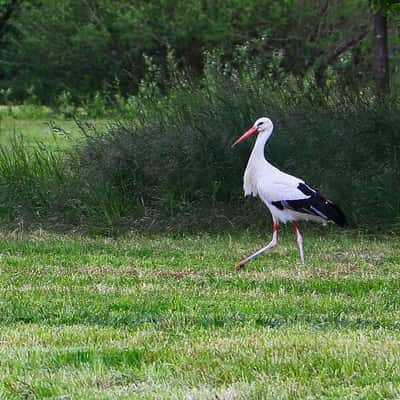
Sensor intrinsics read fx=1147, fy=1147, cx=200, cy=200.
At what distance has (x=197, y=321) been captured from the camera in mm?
7004

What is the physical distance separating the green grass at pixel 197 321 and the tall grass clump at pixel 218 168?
1.06 metres

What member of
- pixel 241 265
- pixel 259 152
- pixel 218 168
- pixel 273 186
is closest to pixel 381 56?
pixel 218 168

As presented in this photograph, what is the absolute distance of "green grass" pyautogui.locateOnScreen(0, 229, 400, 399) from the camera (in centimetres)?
542

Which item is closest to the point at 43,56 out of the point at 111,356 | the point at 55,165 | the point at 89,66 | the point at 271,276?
the point at 89,66

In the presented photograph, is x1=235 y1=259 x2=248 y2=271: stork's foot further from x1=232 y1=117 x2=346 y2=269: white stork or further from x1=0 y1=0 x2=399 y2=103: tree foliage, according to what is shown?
x1=0 y1=0 x2=399 y2=103: tree foliage

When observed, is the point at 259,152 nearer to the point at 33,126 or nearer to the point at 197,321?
the point at 197,321

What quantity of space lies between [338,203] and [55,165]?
131 inches

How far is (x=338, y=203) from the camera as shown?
1212 centimetres

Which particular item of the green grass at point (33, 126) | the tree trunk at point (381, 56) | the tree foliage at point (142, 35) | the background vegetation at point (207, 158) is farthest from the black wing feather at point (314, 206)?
the tree foliage at point (142, 35)

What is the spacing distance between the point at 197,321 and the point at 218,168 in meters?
5.71

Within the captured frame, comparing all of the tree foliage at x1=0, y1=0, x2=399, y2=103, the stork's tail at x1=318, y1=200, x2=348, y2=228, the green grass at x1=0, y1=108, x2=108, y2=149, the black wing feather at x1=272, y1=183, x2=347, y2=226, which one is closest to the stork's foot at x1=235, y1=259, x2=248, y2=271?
the black wing feather at x1=272, y1=183, x2=347, y2=226

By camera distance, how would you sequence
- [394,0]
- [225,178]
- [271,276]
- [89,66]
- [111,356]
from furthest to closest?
[89,66] → [225,178] → [394,0] → [271,276] → [111,356]

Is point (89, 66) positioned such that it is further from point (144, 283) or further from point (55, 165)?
point (144, 283)

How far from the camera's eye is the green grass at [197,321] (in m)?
5.42
